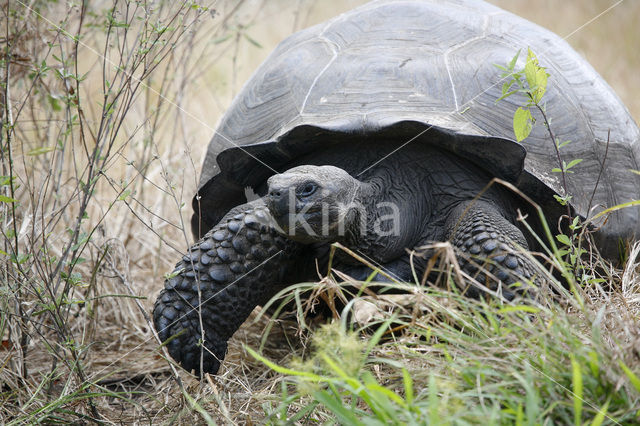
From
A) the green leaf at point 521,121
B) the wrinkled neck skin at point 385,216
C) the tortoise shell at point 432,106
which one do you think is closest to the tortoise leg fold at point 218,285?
the wrinkled neck skin at point 385,216

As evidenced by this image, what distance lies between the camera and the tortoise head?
227cm

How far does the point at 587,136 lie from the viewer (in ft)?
9.86

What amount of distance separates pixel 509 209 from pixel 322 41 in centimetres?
129

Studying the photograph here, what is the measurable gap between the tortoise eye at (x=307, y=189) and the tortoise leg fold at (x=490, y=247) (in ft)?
1.73

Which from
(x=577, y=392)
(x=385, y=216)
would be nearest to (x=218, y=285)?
(x=385, y=216)

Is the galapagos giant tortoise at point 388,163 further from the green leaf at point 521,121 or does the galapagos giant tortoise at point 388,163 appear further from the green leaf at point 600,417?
the green leaf at point 600,417

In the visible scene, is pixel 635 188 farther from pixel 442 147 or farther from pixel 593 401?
pixel 593 401

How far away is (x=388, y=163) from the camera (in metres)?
2.84

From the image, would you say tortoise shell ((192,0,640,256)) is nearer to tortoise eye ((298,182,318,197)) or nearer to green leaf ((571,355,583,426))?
tortoise eye ((298,182,318,197))

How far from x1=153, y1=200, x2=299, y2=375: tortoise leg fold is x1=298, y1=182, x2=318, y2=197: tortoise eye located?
1.30 feet

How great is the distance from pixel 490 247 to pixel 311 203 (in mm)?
690

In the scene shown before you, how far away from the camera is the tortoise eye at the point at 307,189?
2301 millimetres

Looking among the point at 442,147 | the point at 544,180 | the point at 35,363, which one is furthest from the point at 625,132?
the point at 35,363

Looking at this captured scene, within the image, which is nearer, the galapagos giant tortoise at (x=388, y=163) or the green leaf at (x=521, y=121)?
the green leaf at (x=521, y=121)
